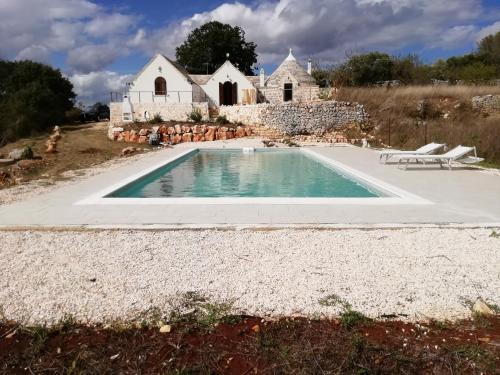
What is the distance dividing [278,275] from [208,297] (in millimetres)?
751

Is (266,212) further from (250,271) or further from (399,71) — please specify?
(399,71)

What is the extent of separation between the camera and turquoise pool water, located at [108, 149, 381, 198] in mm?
8617

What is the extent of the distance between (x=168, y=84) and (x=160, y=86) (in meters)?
0.69

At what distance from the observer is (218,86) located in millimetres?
31891

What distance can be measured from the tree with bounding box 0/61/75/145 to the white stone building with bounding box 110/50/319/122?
674cm

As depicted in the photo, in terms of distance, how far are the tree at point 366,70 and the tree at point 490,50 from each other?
10.2 metres

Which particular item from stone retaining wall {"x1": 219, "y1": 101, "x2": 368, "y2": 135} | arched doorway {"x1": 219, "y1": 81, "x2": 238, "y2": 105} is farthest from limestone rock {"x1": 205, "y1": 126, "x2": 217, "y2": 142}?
arched doorway {"x1": 219, "y1": 81, "x2": 238, "y2": 105}

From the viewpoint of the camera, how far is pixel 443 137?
15461mm

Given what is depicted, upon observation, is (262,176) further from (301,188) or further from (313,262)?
(313,262)

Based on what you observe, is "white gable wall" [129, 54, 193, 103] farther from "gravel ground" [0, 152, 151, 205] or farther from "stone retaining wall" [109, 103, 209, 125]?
"gravel ground" [0, 152, 151, 205]

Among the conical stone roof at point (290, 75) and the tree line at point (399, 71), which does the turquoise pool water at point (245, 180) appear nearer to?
the conical stone roof at point (290, 75)

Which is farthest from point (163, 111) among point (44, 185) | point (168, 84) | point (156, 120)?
point (44, 185)

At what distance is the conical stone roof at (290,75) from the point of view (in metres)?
32.5

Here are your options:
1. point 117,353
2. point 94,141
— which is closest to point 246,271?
point 117,353
